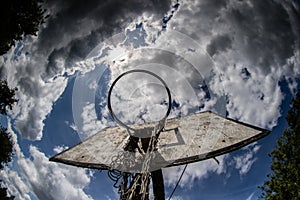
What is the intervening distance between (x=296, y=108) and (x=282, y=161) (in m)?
2.77

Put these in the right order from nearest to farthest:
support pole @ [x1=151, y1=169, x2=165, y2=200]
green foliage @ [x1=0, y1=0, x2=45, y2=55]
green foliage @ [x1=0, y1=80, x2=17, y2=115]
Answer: support pole @ [x1=151, y1=169, x2=165, y2=200] < green foliage @ [x1=0, y1=0, x2=45, y2=55] < green foliage @ [x1=0, y1=80, x2=17, y2=115]

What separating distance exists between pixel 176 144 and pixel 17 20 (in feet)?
17.1

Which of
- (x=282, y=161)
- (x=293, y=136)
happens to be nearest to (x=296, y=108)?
(x=293, y=136)

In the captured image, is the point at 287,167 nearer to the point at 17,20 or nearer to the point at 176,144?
the point at 176,144

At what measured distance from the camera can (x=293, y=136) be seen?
7.73 m

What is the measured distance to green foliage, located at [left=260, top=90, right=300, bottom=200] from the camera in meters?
6.39

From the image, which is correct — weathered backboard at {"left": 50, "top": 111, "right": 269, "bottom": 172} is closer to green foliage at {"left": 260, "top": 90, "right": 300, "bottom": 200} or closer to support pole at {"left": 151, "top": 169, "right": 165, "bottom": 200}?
support pole at {"left": 151, "top": 169, "right": 165, "bottom": 200}

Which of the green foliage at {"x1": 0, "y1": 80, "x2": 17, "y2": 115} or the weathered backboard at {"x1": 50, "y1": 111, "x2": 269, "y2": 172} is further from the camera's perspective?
the green foliage at {"x1": 0, "y1": 80, "x2": 17, "y2": 115}

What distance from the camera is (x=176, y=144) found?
3477mm

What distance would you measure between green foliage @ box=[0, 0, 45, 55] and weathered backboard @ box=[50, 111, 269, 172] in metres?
3.58

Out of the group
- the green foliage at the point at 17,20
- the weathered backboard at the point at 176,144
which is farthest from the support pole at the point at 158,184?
the green foliage at the point at 17,20

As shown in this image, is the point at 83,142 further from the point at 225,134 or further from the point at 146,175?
the point at 225,134

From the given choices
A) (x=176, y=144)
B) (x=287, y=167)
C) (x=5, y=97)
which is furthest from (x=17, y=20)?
(x=287, y=167)

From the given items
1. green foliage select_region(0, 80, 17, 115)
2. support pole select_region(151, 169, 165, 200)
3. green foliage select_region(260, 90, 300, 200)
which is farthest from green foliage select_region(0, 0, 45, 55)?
green foliage select_region(260, 90, 300, 200)
